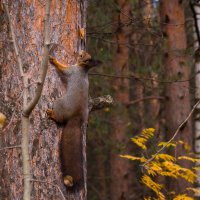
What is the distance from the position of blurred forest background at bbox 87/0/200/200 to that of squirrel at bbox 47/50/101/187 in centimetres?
136

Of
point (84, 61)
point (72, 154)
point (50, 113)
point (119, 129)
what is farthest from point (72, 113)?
point (119, 129)

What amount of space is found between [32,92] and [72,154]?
0.58 m

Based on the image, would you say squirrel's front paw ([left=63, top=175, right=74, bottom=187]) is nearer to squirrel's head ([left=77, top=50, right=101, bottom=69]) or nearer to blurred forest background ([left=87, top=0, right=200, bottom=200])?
squirrel's head ([left=77, top=50, right=101, bottom=69])

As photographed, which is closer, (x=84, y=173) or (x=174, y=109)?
(x=84, y=173)

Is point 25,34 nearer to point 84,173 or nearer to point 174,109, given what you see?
point 84,173

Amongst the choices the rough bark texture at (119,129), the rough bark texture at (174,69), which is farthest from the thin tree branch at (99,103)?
the rough bark texture at (119,129)

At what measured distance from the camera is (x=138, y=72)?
10.0 meters

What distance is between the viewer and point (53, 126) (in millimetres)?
4074

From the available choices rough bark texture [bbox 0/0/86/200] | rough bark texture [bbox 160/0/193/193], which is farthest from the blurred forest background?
rough bark texture [bbox 0/0/86/200]

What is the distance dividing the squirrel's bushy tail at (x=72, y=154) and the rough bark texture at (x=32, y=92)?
0.16 ft

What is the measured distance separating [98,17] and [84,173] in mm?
7716

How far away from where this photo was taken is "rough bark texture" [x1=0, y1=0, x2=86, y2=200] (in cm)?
398

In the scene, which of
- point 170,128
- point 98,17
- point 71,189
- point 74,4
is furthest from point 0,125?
point 98,17

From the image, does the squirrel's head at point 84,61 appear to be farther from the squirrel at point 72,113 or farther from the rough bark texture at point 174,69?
the rough bark texture at point 174,69
